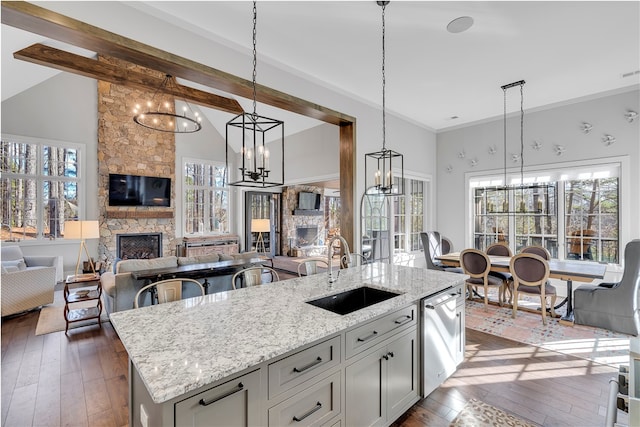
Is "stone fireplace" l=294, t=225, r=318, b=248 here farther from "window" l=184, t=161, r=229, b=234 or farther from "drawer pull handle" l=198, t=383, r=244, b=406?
"drawer pull handle" l=198, t=383, r=244, b=406

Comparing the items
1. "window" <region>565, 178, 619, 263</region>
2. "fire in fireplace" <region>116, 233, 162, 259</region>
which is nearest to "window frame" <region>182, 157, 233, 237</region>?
"fire in fireplace" <region>116, 233, 162, 259</region>

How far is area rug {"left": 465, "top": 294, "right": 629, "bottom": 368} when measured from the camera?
3.15 m

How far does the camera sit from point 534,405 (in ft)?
7.67

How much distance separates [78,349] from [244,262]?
2.19 m

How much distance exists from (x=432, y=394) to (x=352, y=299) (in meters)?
1.03

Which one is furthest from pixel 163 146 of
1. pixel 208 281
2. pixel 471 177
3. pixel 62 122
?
pixel 471 177

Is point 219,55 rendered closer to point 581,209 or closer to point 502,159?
point 502,159

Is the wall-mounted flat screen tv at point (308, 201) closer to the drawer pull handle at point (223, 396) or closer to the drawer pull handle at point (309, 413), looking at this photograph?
the drawer pull handle at point (309, 413)

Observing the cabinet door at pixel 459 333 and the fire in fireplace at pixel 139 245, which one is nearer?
the cabinet door at pixel 459 333

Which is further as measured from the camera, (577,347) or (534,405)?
(577,347)

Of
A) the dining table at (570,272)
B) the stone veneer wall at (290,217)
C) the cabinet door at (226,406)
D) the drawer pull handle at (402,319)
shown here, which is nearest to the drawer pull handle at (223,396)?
the cabinet door at (226,406)

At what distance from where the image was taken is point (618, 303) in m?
3.58

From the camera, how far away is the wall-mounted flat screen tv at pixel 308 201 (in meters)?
9.98

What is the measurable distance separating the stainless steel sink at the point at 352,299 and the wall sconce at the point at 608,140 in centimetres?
494
